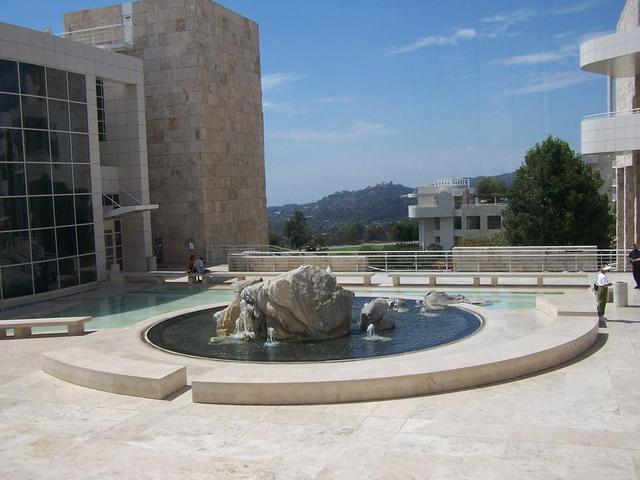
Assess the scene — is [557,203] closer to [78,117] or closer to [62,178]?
[78,117]

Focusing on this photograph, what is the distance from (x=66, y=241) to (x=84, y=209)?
1.77 m

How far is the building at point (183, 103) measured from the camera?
34562 millimetres

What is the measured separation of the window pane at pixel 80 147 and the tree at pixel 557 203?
26.0m

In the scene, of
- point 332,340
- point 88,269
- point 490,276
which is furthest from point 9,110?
point 490,276

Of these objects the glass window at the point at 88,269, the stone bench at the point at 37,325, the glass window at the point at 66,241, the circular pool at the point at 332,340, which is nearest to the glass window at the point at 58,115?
the glass window at the point at 66,241

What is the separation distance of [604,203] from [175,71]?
26.3m

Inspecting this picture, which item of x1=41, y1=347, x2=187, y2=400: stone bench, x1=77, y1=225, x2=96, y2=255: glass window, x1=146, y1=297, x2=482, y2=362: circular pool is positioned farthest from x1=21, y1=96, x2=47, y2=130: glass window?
x1=41, y1=347, x2=187, y2=400: stone bench

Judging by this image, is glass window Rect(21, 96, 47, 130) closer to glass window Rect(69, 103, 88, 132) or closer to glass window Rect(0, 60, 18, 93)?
glass window Rect(0, 60, 18, 93)

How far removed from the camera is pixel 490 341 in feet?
45.9

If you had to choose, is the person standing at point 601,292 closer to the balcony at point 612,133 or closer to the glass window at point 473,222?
the balcony at point 612,133

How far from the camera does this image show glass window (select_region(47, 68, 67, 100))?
2464 cm

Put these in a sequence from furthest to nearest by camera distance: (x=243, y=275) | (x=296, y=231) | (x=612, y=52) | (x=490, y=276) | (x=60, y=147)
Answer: (x=296, y=231)
(x=243, y=275)
(x=60, y=147)
(x=612, y=52)
(x=490, y=276)

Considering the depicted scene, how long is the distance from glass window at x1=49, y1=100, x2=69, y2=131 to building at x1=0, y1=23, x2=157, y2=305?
0.04 meters

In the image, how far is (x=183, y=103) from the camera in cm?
3469
